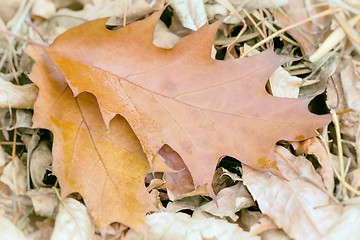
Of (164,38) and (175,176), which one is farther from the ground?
(164,38)

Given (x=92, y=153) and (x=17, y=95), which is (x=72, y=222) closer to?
(x=92, y=153)

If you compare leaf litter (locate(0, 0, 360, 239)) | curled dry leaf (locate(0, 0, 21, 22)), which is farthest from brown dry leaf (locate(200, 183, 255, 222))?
curled dry leaf (locate(0, 0, 21, 22))

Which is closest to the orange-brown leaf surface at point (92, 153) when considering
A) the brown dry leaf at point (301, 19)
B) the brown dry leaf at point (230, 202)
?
the brown dry leaf at point (230, 202)

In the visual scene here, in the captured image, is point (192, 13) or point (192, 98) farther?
point (192, 13)

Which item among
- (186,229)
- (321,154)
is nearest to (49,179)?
(186,229)

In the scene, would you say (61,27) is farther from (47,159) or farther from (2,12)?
(47,159)

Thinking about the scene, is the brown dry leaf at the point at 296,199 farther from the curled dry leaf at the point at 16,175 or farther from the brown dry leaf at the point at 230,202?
the curled dry leaf at the point at 16,175

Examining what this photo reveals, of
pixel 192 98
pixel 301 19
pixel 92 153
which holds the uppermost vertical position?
pixel 301 19
